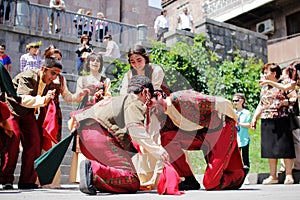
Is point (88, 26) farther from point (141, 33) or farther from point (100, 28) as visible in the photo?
point (141, 33)

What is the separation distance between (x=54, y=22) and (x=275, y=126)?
971 centimetres

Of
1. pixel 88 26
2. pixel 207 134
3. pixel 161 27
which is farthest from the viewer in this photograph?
pixel 88 26

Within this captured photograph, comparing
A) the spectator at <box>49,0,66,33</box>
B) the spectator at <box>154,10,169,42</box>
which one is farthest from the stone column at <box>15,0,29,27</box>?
the spectator at <box>154,10,169,42</box>

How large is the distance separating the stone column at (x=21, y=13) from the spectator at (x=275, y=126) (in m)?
8.68

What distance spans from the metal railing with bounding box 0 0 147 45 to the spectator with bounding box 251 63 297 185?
868 cm

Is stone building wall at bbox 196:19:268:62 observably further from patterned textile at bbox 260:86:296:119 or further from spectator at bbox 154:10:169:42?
patterned textile at bbox 260:86:296:119

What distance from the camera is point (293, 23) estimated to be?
65.1 feet

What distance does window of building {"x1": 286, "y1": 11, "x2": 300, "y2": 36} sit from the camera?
19656 mm

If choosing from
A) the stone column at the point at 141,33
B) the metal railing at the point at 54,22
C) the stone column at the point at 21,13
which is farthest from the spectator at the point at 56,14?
the stone column at the point at 141,33

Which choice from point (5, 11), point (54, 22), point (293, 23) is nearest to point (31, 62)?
point (5, 11)

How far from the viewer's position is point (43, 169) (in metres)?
4.22

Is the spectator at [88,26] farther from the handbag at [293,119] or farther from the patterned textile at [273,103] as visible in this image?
the handbag at [293,119]

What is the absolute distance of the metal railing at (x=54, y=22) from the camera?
1270 cm

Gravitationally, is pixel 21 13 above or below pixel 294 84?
above
